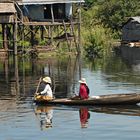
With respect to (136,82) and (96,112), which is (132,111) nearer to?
(96,112)

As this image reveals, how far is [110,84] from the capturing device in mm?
35250

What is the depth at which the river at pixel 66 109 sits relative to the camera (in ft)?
70.8

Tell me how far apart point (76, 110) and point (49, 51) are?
1135 inches

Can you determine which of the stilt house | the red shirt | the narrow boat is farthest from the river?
the stilt house

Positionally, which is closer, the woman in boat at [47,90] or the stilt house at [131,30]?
the woman in boat at [47,90]

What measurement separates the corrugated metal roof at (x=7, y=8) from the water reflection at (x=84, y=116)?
89.6 feet

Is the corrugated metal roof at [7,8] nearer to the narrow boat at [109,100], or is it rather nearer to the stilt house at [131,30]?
the narrow boat at [109,100]

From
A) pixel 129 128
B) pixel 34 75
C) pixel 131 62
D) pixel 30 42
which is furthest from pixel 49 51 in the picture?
pixel 129 128

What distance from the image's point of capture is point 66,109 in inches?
1033

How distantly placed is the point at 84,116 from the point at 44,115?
5.74 feet

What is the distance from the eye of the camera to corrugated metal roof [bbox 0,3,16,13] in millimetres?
52188

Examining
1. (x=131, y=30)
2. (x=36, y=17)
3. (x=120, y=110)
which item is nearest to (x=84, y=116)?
(x=120, y=110)

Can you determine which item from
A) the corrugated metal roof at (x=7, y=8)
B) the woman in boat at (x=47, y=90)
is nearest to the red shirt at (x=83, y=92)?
the woman in boat at (x=47, y=90)

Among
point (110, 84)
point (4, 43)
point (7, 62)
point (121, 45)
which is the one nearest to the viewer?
point (110, 84)
